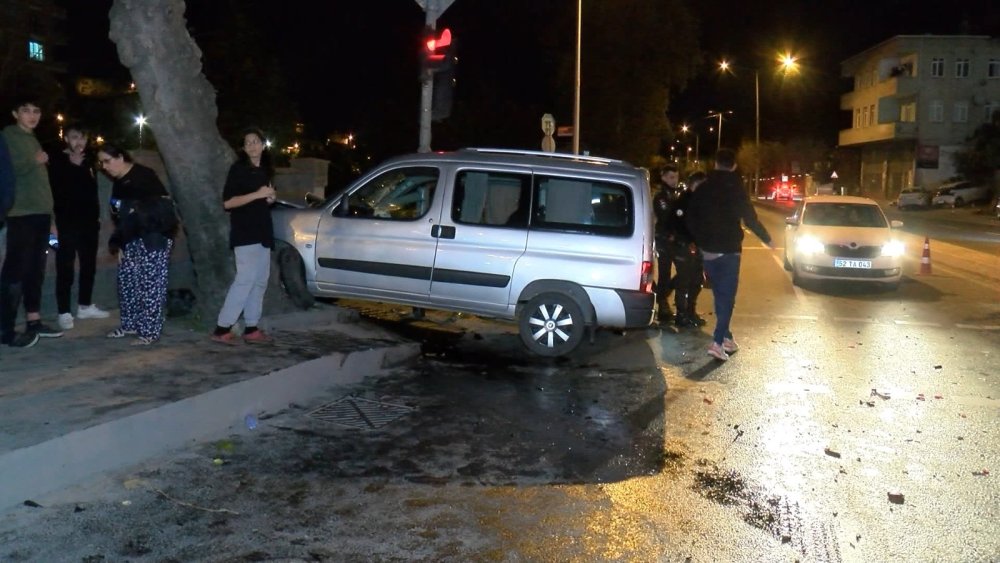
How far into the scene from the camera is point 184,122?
8.73m

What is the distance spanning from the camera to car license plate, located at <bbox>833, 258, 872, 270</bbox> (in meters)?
14.8

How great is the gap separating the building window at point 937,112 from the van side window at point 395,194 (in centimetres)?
6134

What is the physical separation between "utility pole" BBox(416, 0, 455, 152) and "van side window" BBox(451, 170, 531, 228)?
2.61 m

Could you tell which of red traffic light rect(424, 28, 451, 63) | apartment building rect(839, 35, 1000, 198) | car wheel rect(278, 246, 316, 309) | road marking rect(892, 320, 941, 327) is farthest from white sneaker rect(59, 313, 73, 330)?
apartment building rect(839, 35, 1000, 198)

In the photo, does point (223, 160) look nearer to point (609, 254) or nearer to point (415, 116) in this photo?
point (609, 254)

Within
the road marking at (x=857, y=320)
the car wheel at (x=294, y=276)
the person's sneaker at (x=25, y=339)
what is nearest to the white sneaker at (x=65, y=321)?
the person's sneaker at (x=25, y=339)

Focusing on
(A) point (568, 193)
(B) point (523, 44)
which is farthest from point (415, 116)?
(A) point (568, 193)

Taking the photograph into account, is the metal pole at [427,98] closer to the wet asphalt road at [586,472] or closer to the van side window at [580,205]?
the van side window at [580,205]

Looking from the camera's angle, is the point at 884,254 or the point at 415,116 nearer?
the point at 884,254

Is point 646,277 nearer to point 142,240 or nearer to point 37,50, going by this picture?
point 142,240

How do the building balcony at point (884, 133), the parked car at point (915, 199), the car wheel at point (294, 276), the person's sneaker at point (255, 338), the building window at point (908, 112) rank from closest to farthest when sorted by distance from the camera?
1. the person's sneaker at point (255, 338)
2. the car wheel at point (294, 276)
3. the parked car at point (915, 199)
4. the building balcony at point (884, 133)
5. the building window at point (908, 112)

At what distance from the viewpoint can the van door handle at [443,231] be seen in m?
9.50

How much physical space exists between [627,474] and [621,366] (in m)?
3.36

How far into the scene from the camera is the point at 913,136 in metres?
63.5
